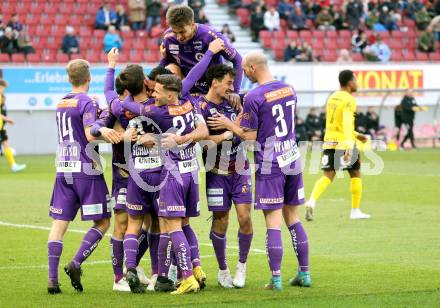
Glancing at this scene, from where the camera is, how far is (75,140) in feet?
33.4

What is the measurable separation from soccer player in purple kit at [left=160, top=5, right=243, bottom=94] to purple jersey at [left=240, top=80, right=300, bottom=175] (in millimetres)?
809

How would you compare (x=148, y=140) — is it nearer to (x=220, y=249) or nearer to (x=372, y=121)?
(x=220, y=249)

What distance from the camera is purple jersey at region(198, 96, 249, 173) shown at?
34.8 ft

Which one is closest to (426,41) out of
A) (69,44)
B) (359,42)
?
(359,42)

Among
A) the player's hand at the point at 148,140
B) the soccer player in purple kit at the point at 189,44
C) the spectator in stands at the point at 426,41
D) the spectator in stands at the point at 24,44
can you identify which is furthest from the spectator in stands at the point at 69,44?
the player's hand at the point at 148,140

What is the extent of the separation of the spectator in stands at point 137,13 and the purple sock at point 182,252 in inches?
1069

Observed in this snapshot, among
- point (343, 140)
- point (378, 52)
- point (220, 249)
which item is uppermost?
point (220, 249)

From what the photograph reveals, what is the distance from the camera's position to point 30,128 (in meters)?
33.3

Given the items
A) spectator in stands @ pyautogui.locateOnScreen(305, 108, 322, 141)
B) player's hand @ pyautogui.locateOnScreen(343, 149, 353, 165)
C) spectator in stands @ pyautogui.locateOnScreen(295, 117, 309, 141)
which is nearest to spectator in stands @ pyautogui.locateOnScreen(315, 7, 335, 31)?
spectator in stands @ pyautogui.locateOnScreen(305, 108, 322, 141)

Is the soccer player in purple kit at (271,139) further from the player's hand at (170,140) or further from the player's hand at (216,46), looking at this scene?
the player's hand at (170,140)

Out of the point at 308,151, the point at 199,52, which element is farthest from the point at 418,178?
the point at 199,52

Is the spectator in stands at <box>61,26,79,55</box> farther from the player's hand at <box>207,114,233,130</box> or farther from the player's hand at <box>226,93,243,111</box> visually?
the player's hand at <box>207,114,233,130</box>

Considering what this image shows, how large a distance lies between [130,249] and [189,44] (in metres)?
2.38

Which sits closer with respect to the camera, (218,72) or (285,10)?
(218,72)
